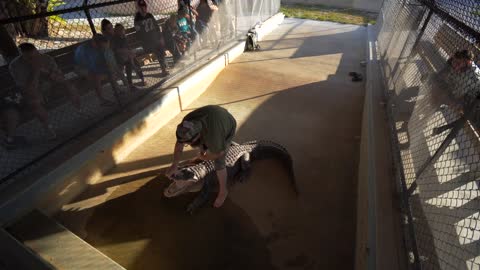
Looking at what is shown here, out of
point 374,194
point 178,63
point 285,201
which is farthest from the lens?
point 178,63

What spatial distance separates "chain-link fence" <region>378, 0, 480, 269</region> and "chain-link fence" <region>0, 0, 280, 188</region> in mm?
4259

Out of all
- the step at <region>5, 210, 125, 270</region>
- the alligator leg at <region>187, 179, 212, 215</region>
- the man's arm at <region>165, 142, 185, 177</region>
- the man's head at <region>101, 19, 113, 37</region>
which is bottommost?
the alligator leg at <region>187, 179, 212, 215</region>

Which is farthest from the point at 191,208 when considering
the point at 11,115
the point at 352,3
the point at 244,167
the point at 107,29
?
the point at 352,3

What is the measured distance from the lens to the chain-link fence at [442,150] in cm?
264

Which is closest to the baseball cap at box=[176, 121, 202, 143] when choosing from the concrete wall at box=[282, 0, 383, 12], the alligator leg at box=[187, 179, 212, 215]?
the alligator leg at box=[187, 179, 212, 215]

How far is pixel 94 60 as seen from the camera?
14.8ft

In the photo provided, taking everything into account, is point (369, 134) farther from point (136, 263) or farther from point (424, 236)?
point (136, 263)

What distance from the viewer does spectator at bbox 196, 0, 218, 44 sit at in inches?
302

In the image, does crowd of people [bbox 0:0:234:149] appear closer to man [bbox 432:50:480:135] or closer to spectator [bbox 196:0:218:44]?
spectator [bbox 196:0:218:44]

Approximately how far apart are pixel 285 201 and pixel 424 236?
1541mm

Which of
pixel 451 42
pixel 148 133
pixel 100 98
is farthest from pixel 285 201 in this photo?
pixel 100 98

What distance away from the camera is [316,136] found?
5.09 metres

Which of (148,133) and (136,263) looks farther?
(148,133)

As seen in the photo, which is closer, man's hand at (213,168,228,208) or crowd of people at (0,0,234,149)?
man's hand at (213,168,228,208)
